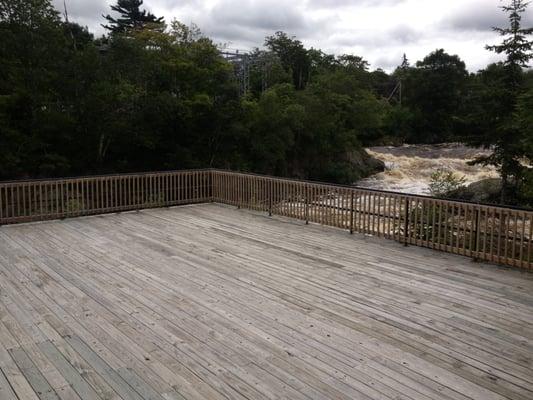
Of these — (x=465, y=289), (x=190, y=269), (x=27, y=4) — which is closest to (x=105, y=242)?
(x=190, y=269)

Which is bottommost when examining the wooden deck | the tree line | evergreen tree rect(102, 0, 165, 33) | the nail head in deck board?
the nail head in deck board

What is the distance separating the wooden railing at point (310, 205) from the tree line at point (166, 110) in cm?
444

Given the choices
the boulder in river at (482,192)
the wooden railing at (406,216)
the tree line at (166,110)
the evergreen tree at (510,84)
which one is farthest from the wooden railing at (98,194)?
the boulder in river at (482,192)

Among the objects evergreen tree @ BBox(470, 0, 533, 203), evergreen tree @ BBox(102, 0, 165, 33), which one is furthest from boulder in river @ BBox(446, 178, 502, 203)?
evergreen tree @ BBox(102, 0, 165, 33)

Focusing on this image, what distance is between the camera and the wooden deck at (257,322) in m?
2.94

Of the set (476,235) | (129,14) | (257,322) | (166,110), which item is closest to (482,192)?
(166,110)

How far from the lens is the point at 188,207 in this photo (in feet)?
32.3

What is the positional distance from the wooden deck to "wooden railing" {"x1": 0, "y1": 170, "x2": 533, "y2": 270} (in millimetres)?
372

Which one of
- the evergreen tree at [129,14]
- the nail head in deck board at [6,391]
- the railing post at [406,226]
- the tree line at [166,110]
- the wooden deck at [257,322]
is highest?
the evergreen tree at [129,14]

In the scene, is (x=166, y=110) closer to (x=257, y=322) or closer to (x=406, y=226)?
(x=406, y=226)

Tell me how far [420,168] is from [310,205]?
68.8 feet

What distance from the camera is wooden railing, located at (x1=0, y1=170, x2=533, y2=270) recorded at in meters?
5.93

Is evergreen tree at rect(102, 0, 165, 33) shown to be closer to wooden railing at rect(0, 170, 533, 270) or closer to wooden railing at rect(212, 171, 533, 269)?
wooden railing at rect(0, 170, 533, 270)

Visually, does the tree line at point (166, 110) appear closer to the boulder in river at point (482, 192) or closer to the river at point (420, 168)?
the boulder in river at point (482, 192)
